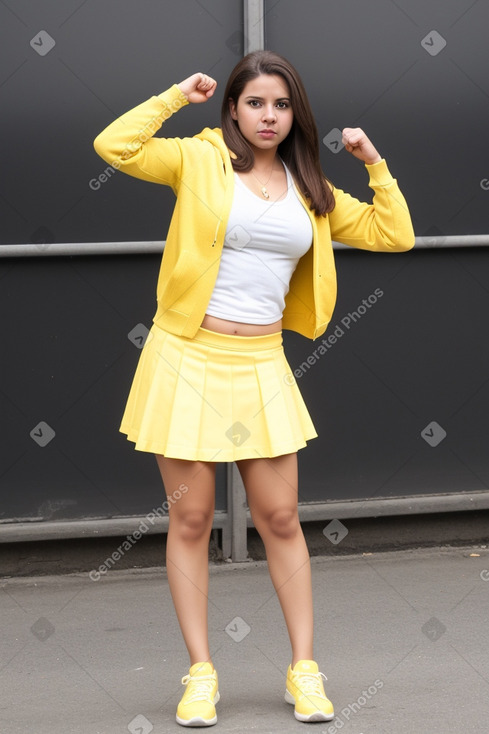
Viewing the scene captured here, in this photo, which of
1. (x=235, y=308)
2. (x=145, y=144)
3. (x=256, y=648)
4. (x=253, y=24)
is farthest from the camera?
(x=253, y=24)

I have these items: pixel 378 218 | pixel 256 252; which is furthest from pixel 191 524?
pixel 378 218

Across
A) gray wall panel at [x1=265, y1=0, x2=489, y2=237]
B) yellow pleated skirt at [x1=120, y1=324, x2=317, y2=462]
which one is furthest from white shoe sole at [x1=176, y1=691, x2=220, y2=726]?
gray wall panel at [x1=265, y1=0, x2=489, y2=237]

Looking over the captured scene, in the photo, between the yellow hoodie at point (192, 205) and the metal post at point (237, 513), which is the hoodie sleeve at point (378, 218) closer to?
the yellow hoodie at point (192, 205)

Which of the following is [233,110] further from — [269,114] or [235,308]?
[235,308]

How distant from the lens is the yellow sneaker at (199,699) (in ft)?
10.4

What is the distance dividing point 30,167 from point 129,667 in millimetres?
1975

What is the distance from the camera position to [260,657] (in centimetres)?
377

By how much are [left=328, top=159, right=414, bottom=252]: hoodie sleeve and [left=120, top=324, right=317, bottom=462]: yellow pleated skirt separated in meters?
0.44

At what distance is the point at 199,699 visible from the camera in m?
3.19

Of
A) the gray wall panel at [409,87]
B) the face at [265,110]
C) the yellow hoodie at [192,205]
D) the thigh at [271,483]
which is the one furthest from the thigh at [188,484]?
the gray wall panel at [409,87]

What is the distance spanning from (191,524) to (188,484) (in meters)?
0.13

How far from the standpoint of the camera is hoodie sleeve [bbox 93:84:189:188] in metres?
3.03

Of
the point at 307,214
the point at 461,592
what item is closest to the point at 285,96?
the point at 307,214

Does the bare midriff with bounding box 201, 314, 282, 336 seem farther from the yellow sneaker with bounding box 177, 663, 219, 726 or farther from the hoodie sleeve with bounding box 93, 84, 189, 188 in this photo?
the yellow sneaker with bounding box 177, 663, 219, 726
